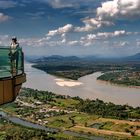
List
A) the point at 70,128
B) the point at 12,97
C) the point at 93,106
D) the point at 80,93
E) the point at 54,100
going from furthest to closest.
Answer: the point at 80,93, the point at 54,100, the point at 93,106, the point at 70,128, the point at 12,97

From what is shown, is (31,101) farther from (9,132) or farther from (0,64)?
(0,64)

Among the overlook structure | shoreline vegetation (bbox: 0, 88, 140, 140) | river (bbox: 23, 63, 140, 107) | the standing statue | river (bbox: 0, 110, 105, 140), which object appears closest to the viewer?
the overlook structure

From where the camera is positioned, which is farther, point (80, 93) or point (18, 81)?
point (80, 93)

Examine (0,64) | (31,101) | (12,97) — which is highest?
(0,64)

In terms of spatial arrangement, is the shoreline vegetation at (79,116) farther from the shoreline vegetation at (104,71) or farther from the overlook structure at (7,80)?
the shoreline vegetation at (104,71)

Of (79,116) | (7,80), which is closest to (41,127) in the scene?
(79,116)

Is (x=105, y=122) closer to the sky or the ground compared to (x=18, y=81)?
closer to the ground

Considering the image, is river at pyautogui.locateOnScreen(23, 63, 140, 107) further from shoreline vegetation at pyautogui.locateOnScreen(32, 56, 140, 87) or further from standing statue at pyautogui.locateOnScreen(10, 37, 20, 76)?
standing statue at pyautogui.locateOnScreen(10, 37, 20, 76)

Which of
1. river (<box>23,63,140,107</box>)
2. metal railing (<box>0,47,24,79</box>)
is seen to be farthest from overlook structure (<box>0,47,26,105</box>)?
river (<box>23,63,140,107</box>)

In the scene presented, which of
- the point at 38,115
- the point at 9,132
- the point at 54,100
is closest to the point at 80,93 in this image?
the point at 54,100
